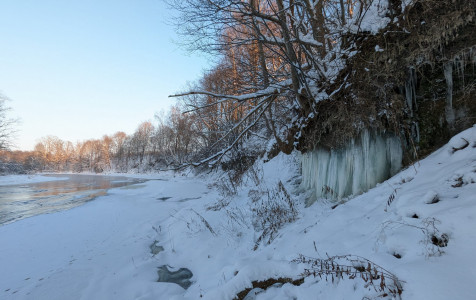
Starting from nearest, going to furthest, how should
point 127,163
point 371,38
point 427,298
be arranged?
1. point 427,298
2. point 371,38
3. point 127,163

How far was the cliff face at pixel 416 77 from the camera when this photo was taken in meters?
2.60

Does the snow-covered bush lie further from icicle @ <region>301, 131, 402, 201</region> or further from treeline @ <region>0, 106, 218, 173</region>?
treeline @ <region>0, 106, 218, 173</region>

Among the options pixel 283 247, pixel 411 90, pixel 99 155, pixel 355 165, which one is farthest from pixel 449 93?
pixel 99 155

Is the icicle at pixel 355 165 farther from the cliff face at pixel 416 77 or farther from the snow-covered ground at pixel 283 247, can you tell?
the snow-covered ground at pixel 283 247

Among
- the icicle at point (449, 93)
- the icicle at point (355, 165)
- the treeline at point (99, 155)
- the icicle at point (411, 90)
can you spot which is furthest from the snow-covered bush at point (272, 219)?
the treeline at point (99, 155)

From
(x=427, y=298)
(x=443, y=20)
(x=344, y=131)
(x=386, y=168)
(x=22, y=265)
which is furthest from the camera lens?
(x=22, y=265)

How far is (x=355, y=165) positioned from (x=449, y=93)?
1536 mm

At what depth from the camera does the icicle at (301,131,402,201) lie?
332 centimetres

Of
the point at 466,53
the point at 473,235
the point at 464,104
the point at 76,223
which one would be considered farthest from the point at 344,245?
the point at 76,223

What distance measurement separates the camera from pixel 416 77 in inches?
120

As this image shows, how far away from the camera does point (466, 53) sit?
2535mm

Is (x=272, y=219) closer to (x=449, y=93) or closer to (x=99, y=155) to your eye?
(x=449, y=93)

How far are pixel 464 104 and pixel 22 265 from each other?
23.5 ft

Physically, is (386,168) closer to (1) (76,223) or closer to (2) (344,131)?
(2) (344,131)
